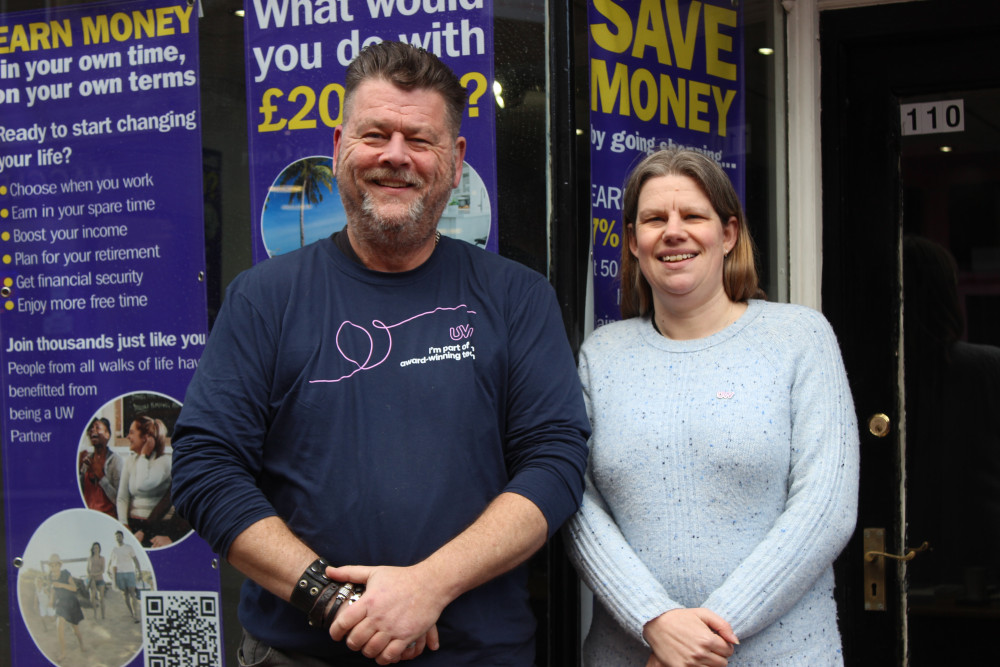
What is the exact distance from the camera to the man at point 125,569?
2859 mm

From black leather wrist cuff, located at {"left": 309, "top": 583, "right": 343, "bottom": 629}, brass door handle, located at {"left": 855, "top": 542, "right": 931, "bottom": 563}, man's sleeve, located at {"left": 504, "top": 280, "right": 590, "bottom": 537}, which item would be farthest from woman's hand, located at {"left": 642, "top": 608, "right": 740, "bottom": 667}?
brass door handle, located at {"left": 855, "top": 542, "right": 931, "bottom": 563}

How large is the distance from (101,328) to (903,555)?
2.67 meters

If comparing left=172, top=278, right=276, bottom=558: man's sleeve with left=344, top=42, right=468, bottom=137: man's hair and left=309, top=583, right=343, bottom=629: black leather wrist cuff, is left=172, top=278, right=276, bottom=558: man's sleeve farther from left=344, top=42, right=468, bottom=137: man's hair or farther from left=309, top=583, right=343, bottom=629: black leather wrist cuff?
left=344, top=42, right=468, bottom=137: man's hair

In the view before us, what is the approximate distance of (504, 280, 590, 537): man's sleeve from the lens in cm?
199

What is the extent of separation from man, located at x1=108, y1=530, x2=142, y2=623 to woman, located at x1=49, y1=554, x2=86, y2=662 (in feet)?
0.46

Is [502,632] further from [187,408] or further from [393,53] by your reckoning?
[393,53]

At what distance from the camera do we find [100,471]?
289cm

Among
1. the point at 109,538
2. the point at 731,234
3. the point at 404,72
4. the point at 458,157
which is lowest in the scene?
the point at 109,538

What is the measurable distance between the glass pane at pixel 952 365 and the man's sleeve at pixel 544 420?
158 centimetres

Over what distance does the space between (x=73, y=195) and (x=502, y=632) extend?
1933 millimetres

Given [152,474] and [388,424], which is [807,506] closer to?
[388,424]

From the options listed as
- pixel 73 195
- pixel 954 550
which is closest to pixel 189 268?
pixel 73 195

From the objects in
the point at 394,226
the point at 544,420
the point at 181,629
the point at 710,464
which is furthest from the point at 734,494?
the point at 181,629

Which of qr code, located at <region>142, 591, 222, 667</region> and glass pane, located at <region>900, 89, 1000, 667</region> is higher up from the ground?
glass pane, located at <region>900, 89, 1000, 667</region>
